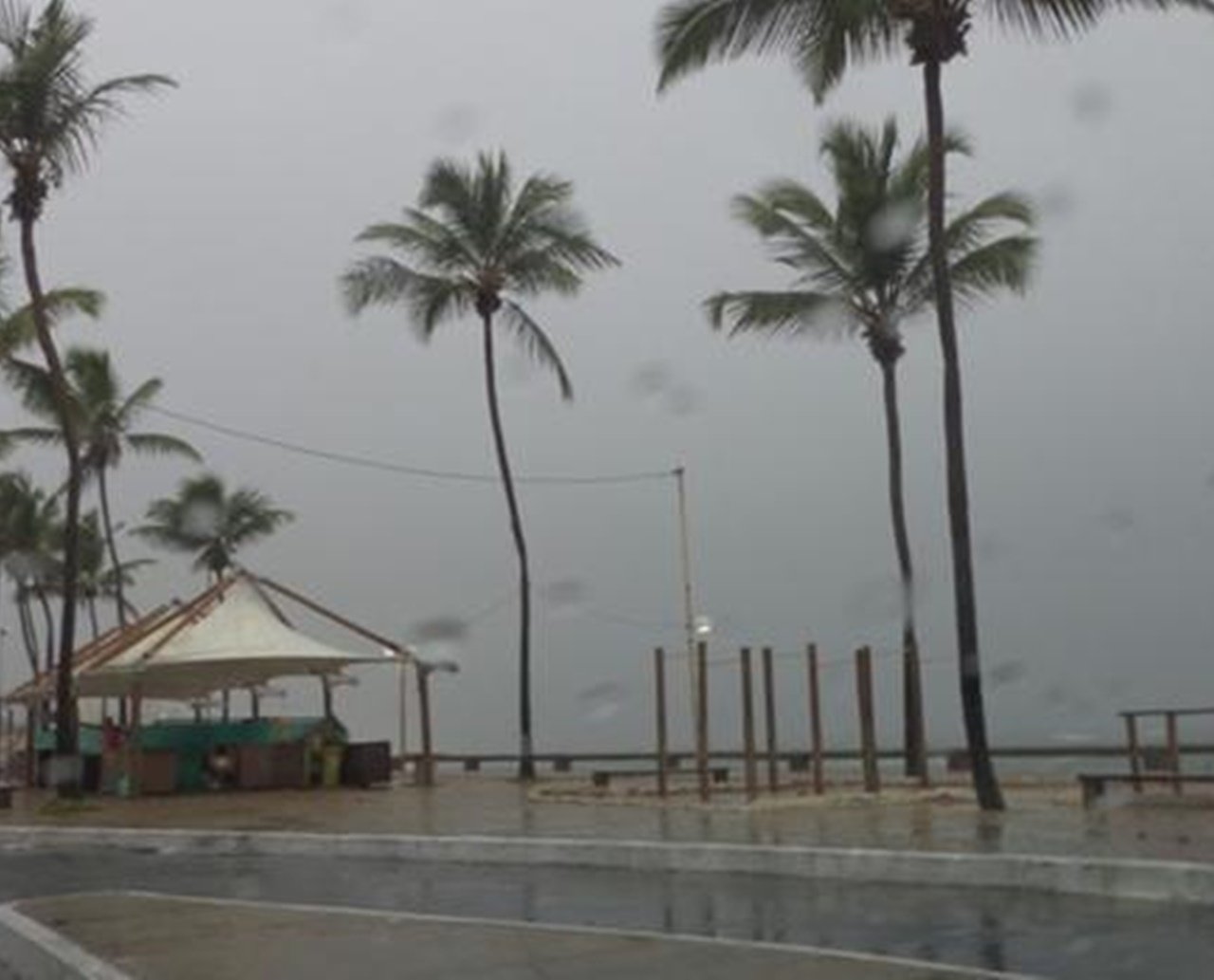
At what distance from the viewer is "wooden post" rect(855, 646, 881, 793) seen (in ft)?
69.9

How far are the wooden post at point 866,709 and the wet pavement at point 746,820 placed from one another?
2.37 ft

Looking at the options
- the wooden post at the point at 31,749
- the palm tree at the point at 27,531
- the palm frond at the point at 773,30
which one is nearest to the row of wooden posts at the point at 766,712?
the palm frond at the point at 773,30

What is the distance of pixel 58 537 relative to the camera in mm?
56500

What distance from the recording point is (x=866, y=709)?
70.0 ft

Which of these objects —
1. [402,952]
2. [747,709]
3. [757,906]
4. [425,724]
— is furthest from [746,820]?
[425,724]

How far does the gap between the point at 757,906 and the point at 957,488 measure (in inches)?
286

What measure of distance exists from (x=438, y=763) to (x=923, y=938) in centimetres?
3475

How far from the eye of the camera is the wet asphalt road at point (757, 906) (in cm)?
1017

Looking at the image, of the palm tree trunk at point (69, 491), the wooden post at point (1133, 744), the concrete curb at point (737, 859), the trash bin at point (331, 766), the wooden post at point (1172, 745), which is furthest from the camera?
the trash bin at point (331, 766)

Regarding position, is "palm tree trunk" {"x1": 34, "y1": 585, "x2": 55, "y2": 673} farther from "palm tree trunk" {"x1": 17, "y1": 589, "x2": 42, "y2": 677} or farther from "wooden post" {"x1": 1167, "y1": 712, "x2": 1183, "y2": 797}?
"wooden post" {"x1": 1167, "y1": 712, "x2": 1183, "y2": 797}

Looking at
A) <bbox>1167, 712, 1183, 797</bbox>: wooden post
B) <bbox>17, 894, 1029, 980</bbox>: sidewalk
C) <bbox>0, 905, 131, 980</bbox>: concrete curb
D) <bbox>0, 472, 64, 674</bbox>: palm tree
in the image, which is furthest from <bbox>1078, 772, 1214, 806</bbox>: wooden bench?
<bbox>0, 472, 64, 674</bbox>: palm tree

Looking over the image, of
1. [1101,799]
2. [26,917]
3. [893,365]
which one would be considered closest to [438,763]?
[893,365]

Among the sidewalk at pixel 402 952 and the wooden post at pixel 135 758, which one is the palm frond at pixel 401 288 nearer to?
the wooden post at pixel 135 758

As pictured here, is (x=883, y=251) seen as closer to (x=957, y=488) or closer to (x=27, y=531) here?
(x=957, y=488)
